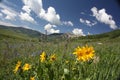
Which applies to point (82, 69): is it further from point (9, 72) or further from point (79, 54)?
point (9, 72)

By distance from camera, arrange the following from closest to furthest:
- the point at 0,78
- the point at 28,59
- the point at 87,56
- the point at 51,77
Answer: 1. the point at 87,56
2. the point at 51,77
3. the point at 0,78
4. the point at 28,59

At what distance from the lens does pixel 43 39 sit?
6.45 metres

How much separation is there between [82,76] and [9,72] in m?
3.30

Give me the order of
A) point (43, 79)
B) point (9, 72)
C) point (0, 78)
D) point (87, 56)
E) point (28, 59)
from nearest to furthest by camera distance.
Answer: point (87, 56)
point (43, 79)
point (0, 78)
point (9, 72)
point (28, 59)

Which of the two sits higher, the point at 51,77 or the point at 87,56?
the point at 87,56

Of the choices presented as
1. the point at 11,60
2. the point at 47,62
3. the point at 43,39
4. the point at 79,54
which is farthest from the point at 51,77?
the point at 11,60

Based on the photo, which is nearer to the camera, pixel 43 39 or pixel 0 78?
pixel 0 78

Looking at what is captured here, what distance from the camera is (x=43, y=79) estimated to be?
4074 mm

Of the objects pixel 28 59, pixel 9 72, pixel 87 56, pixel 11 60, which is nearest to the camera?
pixel 87 56

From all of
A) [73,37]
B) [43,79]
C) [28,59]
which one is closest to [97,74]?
[43,79]

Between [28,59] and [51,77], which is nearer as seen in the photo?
[51,77]

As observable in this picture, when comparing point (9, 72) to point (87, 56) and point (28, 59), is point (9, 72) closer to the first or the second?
point (28, 59)

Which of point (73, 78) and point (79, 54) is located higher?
point (79, 54)

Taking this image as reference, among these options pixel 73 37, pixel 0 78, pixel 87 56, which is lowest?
pixel 0 78
